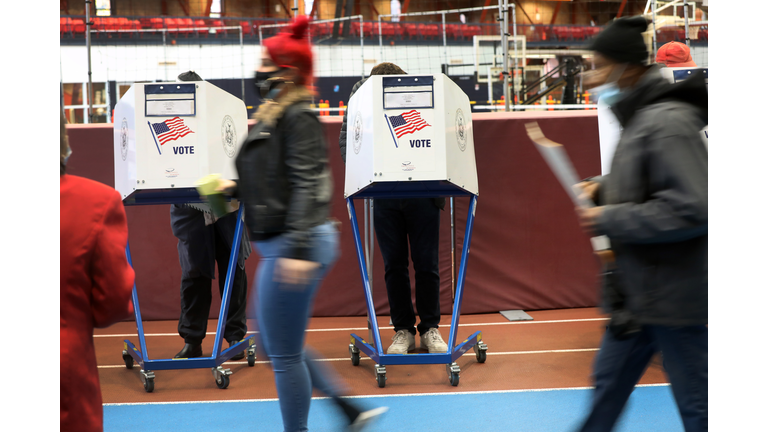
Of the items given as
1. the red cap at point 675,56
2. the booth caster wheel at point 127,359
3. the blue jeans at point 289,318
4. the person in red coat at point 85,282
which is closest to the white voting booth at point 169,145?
the booth caster wheel at point 127,359

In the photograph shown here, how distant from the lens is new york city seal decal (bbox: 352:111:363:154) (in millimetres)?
3299

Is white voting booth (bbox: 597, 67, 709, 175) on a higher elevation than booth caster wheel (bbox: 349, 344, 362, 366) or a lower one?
higher

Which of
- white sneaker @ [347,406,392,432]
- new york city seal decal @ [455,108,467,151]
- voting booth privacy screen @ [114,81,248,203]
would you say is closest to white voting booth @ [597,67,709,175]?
new york city seal decal @ [455,108,467,151]

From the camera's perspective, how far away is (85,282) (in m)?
1.47

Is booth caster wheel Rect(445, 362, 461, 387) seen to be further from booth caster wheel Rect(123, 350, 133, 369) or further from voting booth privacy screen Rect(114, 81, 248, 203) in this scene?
booth caster wheel Rect(123, 350, 133, 369)

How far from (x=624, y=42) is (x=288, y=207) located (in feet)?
3.64

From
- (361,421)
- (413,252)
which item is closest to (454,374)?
(413,252)

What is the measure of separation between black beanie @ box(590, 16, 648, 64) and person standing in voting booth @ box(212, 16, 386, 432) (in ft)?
3.07

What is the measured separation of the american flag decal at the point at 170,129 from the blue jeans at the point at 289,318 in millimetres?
1463

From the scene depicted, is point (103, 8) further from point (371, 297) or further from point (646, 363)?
point (646, 363)

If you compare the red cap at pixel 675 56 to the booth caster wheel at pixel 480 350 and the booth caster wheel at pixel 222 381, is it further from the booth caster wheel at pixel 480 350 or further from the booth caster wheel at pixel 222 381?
the booth caster wheel at pixel 222 381

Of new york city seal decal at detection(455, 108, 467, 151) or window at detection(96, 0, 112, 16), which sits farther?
window at detection(96, 0, 112, 16)
